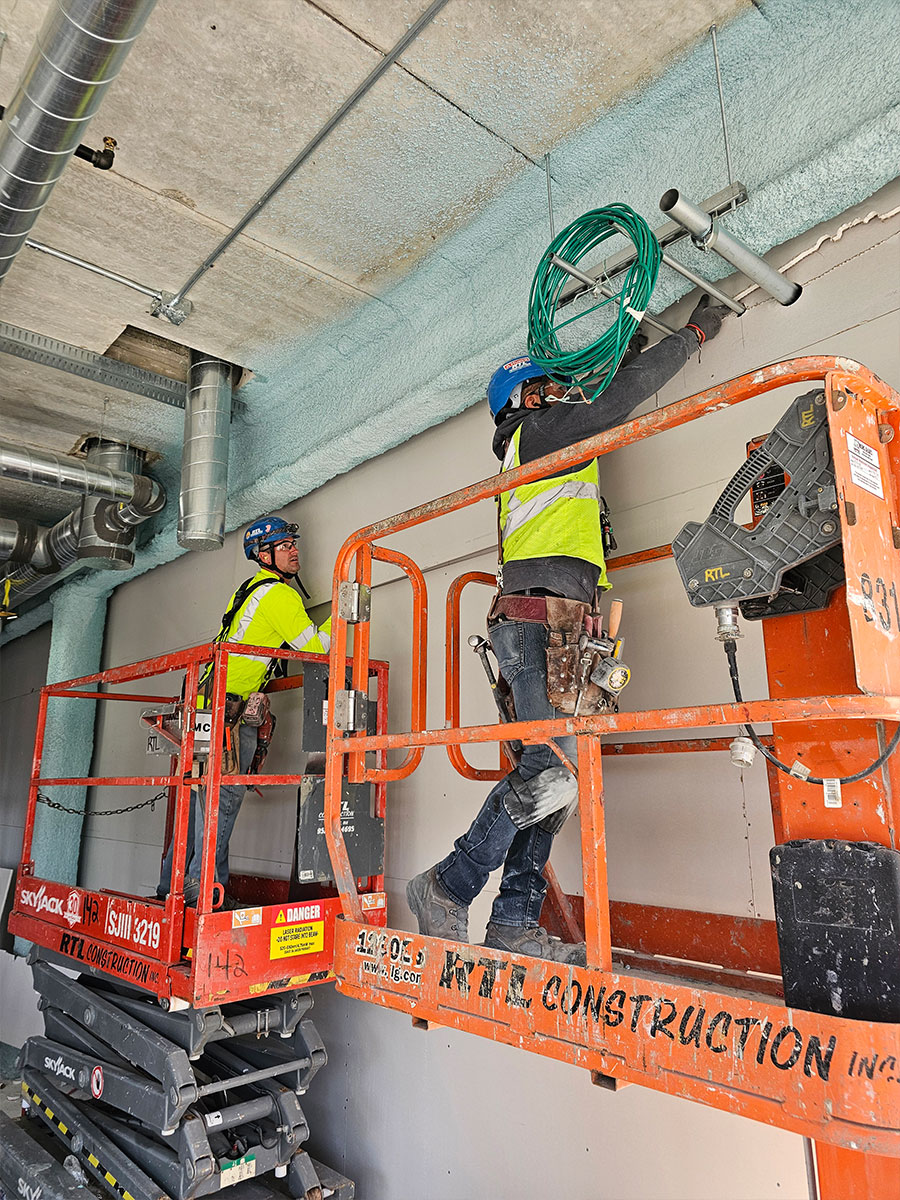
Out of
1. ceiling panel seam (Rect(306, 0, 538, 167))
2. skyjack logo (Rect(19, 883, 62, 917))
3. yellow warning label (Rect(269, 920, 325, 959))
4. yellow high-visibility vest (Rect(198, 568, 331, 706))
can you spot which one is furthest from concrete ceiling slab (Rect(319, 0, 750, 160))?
skyjack logo (Rect(19, 883, 62, 917))

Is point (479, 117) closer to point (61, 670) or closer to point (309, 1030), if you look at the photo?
point (309, 1030)

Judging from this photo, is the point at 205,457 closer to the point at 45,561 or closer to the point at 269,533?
the point at 269,533

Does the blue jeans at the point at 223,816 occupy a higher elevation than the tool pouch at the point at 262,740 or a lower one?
lower

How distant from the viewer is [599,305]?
2.86 m

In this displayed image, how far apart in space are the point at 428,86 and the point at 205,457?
8.96 ft

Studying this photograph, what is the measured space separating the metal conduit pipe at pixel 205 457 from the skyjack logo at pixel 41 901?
2247 mm

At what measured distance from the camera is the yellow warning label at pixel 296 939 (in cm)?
370

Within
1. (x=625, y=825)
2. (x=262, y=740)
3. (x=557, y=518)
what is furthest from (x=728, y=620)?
(x=262, y=740)

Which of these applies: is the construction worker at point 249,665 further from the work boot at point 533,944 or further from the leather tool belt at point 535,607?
the work boot at point 533,944

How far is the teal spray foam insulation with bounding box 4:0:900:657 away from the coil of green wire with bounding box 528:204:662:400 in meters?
0.45

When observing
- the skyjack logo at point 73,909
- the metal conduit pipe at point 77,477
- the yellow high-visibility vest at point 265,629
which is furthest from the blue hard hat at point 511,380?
the metal conduit pipe at point 77,477

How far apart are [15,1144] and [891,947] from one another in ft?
16.3

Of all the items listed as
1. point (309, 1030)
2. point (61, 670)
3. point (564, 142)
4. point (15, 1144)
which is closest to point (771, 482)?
point (564, 142)

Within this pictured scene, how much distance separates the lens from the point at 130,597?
7.72 meters
